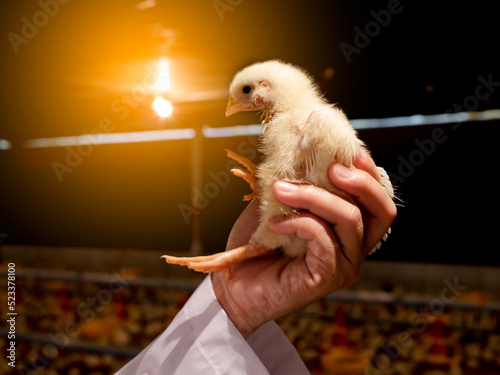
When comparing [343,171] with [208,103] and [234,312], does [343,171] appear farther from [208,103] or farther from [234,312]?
[208,103]

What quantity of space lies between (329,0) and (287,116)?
155cm

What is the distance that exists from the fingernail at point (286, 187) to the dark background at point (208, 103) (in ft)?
5.23

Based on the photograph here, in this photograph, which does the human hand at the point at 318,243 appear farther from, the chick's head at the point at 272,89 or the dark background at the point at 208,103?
the dark background at the point at 208,103

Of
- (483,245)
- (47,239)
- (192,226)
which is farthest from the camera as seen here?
(47,239)

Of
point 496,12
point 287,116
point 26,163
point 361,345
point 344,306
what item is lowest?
point 361,345

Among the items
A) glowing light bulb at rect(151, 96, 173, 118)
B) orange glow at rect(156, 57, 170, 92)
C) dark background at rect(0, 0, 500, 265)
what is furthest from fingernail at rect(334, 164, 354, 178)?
orange glow at rect(156, 57, 170, 92)

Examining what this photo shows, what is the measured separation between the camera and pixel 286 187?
2.36ft

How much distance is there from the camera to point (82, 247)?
5527mm

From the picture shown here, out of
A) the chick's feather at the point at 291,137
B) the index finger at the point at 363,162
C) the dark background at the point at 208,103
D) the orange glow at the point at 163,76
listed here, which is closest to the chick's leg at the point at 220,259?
the chick's feather at the point at 291,137

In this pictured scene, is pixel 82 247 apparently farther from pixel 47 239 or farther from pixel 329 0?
pixel 329 0

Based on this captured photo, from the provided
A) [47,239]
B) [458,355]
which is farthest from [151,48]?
[47,239]

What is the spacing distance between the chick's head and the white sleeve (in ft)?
1.51

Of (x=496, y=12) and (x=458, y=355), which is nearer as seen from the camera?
(x=496, y=12)

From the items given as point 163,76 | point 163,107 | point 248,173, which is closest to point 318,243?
point 248,173
